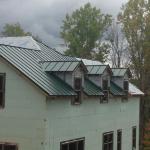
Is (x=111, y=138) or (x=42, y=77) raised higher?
(x=42, y=77)

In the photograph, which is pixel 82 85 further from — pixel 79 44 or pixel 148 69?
pixel 79 44

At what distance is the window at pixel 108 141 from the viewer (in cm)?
3199

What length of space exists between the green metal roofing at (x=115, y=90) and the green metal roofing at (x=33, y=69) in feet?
24.5

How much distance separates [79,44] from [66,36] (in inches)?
82.1

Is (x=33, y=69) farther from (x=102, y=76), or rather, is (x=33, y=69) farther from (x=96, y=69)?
(x=96, y=69)

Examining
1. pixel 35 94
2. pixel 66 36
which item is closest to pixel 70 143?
pixel 35 94

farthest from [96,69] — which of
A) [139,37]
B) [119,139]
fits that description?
[139,37]

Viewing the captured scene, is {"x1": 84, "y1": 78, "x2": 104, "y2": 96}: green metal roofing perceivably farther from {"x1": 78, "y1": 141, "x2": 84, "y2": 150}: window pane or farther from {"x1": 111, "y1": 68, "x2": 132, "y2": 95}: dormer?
{"x1": 111, "y1": 68, "x2": 132, "y2": 95}: dormer

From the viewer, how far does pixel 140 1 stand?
58.5 meters

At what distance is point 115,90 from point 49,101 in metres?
10.5

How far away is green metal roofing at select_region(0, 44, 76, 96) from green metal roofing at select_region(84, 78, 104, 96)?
2.78 metres

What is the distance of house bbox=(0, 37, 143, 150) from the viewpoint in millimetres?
24203

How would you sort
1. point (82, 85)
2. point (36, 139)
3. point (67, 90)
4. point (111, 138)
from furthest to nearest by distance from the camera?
1. point (111, 138)
2. point (82, 85)
3. point (67, 90)
4. point (36, 139)

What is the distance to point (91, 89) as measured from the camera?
29.6 meters
